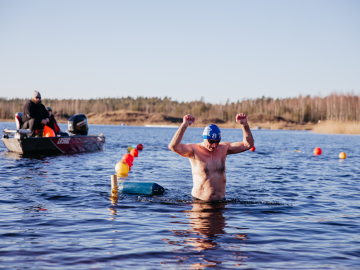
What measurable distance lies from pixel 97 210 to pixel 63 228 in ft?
4.78

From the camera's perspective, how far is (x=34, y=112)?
17797 millimetres

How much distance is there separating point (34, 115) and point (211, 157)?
12.7 metres

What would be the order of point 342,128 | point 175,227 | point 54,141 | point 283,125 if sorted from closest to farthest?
point 175,227 → point 54,141 → point 342,128 → point 283,125

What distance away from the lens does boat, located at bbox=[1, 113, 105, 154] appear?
720 inches

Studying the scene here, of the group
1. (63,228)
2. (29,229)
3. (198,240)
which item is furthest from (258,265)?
(29,229)

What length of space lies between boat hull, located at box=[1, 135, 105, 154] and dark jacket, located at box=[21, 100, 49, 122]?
1.02 metres

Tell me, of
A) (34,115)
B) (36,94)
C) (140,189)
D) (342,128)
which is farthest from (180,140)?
(342,128)

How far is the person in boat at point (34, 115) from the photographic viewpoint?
17.4 m

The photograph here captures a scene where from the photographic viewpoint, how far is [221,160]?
7.97 meters

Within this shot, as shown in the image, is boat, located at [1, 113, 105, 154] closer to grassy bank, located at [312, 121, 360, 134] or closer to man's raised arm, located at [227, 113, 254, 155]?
man's raised arm, located at [227, 113, 254, 155]

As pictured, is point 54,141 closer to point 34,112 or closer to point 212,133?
point 34,112

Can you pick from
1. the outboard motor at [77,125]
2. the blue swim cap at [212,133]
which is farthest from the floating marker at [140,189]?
the outboard motor at [77,125]

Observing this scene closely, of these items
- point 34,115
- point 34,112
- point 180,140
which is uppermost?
point 34,112

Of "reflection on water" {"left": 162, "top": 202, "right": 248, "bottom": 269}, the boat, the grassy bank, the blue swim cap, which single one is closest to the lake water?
"reflection on water" {"left": 162, "top": 202, "right": 248, "bottom": 269}
